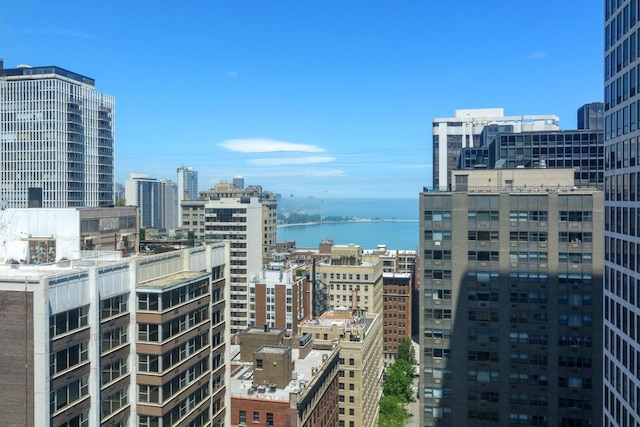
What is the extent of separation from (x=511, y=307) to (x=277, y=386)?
1892 centimetres

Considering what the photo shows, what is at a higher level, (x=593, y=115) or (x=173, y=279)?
(x=593, y=115)

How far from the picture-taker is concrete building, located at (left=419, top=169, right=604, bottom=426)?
38.9m

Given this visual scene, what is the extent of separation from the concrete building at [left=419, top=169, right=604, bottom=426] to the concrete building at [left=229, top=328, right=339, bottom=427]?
994cm

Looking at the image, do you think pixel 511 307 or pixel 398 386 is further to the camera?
pixel 398 386

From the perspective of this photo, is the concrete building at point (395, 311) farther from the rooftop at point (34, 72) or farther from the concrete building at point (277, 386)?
the rooftop at point (34, 72)

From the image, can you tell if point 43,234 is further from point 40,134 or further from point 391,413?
point 40,134

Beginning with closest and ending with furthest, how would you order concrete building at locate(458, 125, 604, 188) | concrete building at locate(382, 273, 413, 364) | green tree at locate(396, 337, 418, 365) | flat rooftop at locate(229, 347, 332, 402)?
flat rooftop at locate(229, 347, 332, 402) < concrete building at locate(458, 125, 604, 188) < green tree at locate(396, 337, 418, 365) < concrete building at locate(382, 273, 413, 364)

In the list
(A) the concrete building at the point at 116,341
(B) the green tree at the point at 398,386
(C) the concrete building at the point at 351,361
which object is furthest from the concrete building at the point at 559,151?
(A) the concrete building at the point at 116,341

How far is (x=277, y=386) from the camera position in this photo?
4672cm

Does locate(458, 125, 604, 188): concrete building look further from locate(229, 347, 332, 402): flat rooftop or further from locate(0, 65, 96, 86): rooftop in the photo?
locate(0, 65, 96, 86): rooftop

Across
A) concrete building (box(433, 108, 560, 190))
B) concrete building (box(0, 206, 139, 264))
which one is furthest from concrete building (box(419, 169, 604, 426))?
concrete building (box(433, 108, 560, 190))

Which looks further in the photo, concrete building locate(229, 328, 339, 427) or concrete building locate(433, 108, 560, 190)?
concrete building locate(433, 108, 560, 190)

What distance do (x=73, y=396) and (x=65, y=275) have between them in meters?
3.96

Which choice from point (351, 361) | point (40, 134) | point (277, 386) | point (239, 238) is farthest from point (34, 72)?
point (277, 386)
